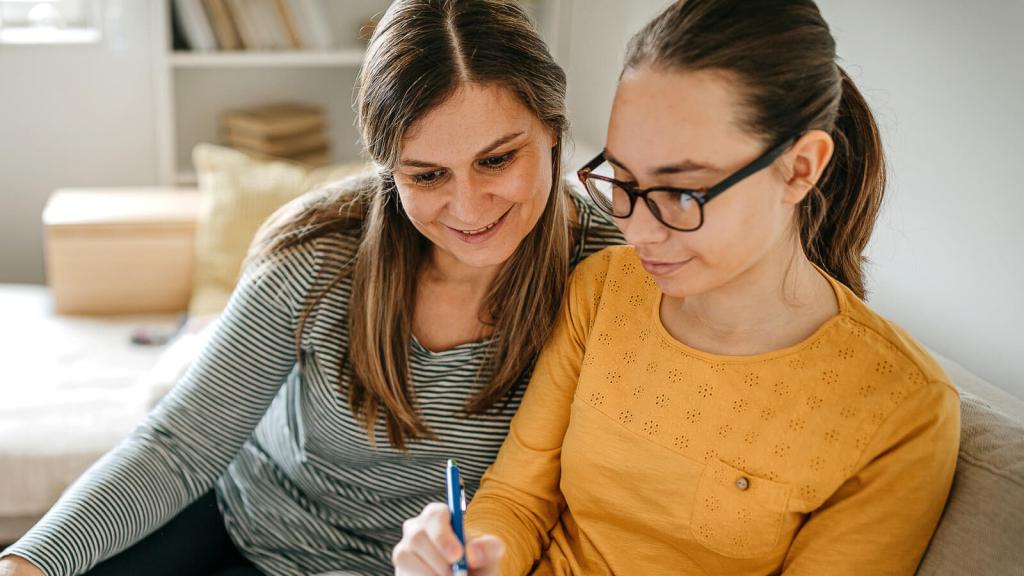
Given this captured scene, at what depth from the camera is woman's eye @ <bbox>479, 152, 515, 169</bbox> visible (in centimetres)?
125

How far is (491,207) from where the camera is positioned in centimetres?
126

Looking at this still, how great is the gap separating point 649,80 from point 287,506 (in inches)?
34.4

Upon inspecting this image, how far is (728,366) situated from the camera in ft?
3.67

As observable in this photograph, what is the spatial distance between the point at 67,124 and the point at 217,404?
2.04 metres

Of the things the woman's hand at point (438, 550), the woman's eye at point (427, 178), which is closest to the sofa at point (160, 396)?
the woman's hand at point (438, 550)

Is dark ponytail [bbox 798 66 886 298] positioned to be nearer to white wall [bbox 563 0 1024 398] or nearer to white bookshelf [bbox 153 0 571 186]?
white wall [bbox 563 0 1024 398]

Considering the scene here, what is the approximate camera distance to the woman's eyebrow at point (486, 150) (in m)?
1.23

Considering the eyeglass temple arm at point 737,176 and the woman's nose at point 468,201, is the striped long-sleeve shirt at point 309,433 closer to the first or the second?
the woman's nose at point 468,201

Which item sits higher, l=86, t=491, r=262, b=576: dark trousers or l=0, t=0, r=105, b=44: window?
l=0, t=0, r=105, b=44: window

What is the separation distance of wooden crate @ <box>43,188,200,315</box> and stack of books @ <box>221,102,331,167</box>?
1.39ft

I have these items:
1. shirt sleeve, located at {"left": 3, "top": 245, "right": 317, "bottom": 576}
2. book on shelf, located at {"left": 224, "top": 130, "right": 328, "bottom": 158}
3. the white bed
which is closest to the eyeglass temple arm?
shirt sleeve, located at {"left": 3, "top": 245, "right": 317, "bottom": 576}

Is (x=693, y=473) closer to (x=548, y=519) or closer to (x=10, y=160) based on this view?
(x=548, y=519)

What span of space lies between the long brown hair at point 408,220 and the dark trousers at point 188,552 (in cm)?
32

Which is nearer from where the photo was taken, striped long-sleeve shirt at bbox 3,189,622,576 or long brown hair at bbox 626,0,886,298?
long brown hair at bbox 626,0,886,298
